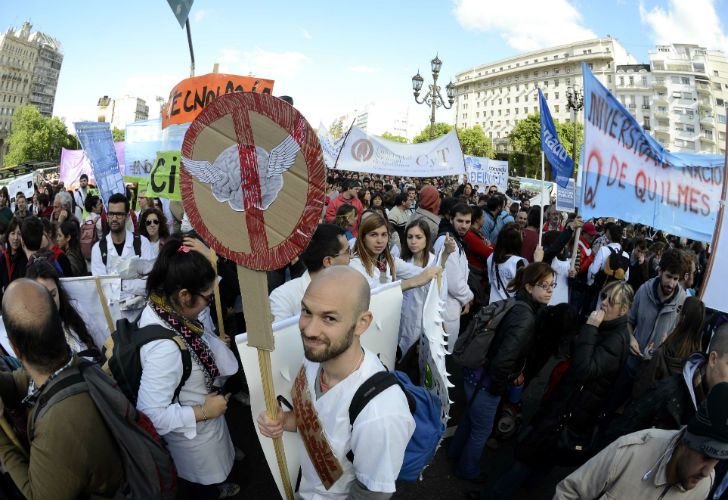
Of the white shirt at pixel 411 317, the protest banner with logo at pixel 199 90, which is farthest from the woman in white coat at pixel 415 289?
the protest banner with logo at pixel 199 90

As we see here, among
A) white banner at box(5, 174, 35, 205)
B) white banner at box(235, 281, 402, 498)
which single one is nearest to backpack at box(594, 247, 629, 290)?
white banner at box(235, 281, 402, 498)

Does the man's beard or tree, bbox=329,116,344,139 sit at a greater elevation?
tree, bbox=329,116,344,139

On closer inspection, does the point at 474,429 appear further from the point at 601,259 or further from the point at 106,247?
the point at 106,247

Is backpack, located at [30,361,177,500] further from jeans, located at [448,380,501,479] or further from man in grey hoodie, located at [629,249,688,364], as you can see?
man in grey hoodie, located at [629,249,688,364]

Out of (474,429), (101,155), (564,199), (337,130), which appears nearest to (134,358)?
(474,429)

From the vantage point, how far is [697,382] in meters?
2.24

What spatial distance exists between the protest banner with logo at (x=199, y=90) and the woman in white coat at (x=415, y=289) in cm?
242

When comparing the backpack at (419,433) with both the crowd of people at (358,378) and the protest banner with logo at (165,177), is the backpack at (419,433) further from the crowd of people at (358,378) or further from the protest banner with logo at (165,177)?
the protest banner with logo at (165,177)

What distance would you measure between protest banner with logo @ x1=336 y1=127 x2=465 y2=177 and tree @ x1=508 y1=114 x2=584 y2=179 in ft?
178

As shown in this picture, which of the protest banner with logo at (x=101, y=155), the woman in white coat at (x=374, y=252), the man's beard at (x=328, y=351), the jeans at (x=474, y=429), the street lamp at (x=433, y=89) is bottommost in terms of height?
the jeans at (x=474, y=429)

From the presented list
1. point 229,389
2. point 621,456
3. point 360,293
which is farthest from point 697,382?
point 229,389

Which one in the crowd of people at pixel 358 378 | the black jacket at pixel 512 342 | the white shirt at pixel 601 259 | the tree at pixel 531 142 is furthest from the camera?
the tree at pixel 531 142

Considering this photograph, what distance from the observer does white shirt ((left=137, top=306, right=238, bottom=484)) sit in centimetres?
206

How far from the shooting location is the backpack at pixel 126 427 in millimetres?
1668
